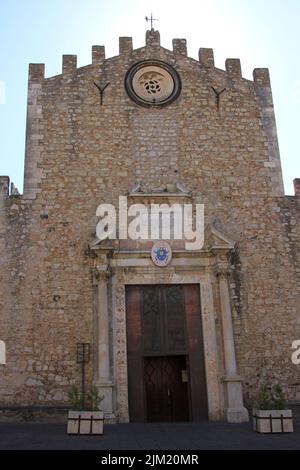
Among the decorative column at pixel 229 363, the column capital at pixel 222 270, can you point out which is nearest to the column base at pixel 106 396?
the decorative column at pixel 229 363

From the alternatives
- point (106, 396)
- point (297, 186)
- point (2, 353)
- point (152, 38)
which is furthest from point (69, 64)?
point (106, 396)

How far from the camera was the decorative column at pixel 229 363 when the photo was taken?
10.8 m

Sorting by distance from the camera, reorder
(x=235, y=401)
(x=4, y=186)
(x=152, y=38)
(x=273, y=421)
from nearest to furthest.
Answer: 1. (x=273, y=421)
2. (x=235, y=401)
3. (x=4, y=186)
4. (x=152, y=38)

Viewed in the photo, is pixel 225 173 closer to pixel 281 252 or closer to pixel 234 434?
pixel 281 252

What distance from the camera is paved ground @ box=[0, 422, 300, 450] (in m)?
7.24

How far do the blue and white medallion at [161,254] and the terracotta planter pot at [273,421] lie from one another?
4.50 metres

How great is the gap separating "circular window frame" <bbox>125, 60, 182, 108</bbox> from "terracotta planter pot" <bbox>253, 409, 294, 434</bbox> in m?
9.19

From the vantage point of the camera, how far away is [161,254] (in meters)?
12.2

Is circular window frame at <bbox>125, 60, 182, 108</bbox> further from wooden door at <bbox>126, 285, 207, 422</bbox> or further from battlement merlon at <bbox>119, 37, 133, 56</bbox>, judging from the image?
wooden door at <bbox>126, 285, 207, 422</bbox>

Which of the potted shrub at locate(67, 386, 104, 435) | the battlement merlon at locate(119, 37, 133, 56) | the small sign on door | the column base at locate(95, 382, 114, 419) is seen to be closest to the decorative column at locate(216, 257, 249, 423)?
the small sign on door

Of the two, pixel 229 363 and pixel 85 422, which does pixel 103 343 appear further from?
pixel 229 363

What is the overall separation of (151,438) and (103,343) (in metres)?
3.37

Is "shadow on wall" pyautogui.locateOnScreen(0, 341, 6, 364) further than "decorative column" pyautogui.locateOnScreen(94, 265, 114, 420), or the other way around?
"shadow on wall" pyautogui.locateOnScreen(0, 341, 6, 364)
